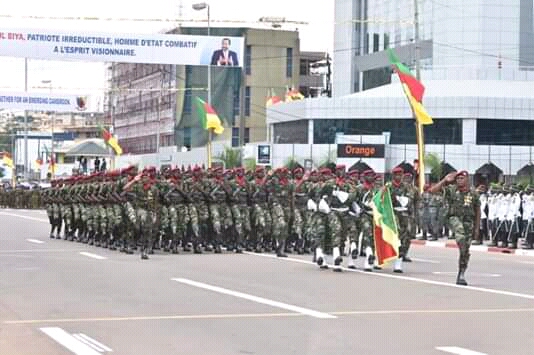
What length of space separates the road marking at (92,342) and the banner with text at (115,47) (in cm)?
2212

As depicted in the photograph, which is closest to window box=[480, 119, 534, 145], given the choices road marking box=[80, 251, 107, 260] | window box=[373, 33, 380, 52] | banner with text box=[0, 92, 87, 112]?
window box=[373, 33, 380, 52]

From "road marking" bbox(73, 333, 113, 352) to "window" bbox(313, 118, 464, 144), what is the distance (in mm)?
55162

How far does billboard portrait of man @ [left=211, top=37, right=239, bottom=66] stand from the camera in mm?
32938

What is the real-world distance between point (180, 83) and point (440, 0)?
24.9m

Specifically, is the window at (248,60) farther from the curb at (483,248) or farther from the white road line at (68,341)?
the white road line at (68,341)

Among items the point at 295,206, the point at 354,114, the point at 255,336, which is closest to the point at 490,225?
the point at 295,206

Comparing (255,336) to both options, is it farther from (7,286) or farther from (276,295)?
(7,286)

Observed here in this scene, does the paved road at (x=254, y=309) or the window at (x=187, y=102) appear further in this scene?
the window at (x=187, y=102)

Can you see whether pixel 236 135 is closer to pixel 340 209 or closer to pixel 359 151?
pixel 359 151

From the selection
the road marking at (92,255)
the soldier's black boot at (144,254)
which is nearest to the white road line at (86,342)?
the soldier's black boot at (144,254)

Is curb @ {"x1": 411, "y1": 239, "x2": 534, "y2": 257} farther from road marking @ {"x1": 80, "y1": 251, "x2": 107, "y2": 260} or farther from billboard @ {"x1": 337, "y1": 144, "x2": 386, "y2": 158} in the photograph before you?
billboard @ {"x1": 337, "y1": 144, "x2": 386, "y2": 158}

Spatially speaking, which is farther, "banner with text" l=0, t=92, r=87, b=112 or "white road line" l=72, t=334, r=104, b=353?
"banner with text" l=0, t=92, r=87, b=112

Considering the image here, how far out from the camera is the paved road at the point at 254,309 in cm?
971

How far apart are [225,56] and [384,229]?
17201mm
